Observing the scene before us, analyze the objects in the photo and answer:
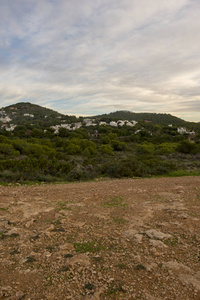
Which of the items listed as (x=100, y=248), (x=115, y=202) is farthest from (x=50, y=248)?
(x=115, y=202)

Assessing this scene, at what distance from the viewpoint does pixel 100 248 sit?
2957 millimetres

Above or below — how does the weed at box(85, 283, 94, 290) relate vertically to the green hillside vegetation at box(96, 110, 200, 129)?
below

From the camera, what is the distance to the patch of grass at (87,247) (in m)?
2.91

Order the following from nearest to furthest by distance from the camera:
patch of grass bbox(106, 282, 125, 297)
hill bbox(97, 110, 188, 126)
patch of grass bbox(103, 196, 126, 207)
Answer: patch of grass bbox(106, 282, 125, 297) → patch of grass bbox(103, 196, 126, 207) → hill bbox(97, 110, 188, 126)

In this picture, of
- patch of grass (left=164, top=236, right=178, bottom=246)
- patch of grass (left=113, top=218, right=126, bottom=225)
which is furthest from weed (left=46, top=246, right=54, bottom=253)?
patch of grass (left=164, top=236, right=178, bottom=246)

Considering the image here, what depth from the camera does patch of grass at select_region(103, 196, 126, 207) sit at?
16.0 ft

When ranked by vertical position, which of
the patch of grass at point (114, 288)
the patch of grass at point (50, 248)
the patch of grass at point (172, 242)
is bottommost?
the patch of grass at point (114, 288)

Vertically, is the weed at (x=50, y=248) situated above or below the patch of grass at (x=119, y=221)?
above

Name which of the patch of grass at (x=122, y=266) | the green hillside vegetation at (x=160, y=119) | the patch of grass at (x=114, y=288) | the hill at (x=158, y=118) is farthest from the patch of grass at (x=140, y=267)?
the hill at (x=158, y=118)

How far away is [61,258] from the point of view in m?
2.72

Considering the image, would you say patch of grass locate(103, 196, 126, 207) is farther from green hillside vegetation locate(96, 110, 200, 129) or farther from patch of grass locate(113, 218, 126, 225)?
green hillside vegetation locate(96, 110, 200, 129)

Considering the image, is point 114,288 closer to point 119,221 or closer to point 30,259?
point 30,259

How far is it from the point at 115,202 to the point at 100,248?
2.17 meters

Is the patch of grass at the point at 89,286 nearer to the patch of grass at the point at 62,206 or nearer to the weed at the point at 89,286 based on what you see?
the weed at the point at 89,286
